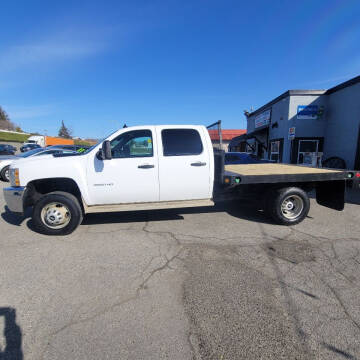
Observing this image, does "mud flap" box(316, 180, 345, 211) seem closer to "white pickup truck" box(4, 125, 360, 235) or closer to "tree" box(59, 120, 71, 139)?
"white pickup truck" box(4, 125, 360, 235)

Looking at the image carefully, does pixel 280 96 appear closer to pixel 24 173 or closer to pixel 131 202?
pixel 131 202

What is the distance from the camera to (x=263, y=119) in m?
15.9

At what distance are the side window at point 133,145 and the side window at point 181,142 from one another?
32 centimetres

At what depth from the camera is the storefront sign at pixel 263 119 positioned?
1505cm

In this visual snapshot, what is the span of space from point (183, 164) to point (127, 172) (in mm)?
1119

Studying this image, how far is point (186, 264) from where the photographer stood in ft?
9.98

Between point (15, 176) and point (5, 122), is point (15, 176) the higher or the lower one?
the lower one

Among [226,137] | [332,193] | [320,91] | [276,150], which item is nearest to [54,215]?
[332,193]

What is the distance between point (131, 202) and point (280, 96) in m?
12.7

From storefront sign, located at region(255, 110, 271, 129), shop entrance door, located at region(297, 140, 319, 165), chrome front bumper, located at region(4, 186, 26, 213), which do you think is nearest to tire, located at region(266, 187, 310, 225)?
chrome front bumper, located at region(4, 186, 26, 213)

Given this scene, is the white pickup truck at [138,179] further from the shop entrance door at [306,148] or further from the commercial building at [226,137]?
the shop entrance door at [306,148]

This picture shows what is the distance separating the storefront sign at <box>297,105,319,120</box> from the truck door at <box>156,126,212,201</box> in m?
10.5

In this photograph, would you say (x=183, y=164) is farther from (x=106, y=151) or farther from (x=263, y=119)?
(x=263, y=119)

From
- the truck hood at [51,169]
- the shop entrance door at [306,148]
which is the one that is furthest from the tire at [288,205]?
the shop entrance door at [306,148]
